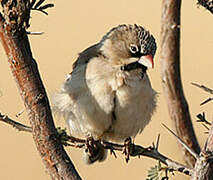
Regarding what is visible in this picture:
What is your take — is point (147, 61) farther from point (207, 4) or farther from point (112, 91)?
point (207, 4)

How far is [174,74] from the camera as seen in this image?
4.59 meters

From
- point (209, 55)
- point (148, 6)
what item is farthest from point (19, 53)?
point (148, 6)

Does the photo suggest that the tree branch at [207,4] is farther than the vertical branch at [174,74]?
No

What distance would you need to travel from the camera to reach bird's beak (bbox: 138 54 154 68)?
13.8ft

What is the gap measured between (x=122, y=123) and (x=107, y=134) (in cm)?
38

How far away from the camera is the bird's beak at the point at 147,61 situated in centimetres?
420

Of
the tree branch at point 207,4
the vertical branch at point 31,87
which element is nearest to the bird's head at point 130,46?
the tree branch at point 207,4

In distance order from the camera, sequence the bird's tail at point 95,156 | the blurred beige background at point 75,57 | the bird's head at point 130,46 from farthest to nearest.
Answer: the blurred beige background at point 75,57
the bird's tail at point 95,156
the bird's head at point 130,46

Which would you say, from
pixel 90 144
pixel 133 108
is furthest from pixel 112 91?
pixel 90 144

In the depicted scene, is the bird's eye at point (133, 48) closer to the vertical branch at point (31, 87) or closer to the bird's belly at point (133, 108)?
the bird's belly at point (133, 108)

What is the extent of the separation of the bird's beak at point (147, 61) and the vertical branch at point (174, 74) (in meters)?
0.40

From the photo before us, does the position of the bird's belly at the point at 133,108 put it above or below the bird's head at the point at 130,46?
below

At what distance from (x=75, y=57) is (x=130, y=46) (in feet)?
12.3

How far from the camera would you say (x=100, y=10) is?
973 cm
